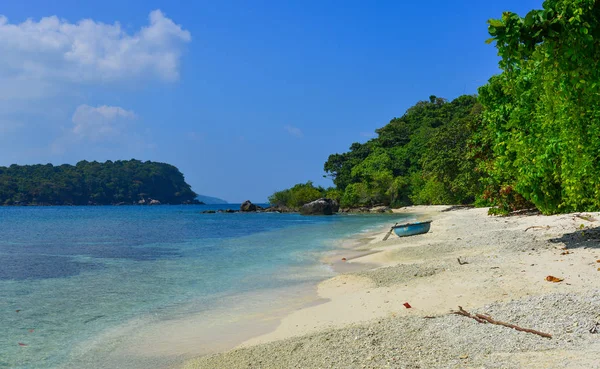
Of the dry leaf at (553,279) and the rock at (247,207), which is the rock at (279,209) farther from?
the dry leaf at (553,279)

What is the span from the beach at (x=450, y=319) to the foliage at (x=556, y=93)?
9.35 ft

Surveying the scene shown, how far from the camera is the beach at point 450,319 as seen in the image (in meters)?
5.58

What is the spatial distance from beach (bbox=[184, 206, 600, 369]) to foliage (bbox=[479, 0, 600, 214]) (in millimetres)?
2850

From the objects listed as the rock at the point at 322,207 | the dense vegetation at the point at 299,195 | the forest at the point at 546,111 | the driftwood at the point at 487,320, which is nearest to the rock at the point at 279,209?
the dense vegetation at the point at 299,195

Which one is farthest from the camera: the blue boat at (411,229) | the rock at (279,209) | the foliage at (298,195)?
the rock at (279,209)

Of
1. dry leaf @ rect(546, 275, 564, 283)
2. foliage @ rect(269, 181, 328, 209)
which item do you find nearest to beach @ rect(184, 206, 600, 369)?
dry leaf @ rect(546, 275, 564, 283)

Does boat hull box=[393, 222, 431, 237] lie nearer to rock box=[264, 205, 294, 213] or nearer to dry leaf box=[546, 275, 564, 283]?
dry leaf box=[546, 275, 564, 283]

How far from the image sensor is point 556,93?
12.6 m

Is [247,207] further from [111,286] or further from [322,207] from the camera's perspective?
[111,286]

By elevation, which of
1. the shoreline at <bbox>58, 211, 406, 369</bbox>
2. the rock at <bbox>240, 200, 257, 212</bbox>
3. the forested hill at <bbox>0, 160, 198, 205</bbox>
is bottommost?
the shoreline at <bbox>58, 211, 406, 369</bbox>

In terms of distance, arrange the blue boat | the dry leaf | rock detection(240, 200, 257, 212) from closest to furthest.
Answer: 1. the dry leaf
2. the blue boat
3. rock detection(240, 200, 257, 212)

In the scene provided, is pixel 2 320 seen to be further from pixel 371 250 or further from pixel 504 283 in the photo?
pixel 371 250

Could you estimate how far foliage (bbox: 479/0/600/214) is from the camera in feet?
33.3

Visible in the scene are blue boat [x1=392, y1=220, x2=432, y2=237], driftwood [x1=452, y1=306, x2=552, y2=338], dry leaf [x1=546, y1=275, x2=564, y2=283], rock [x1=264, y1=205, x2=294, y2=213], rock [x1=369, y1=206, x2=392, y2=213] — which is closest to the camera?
driftwood [x1=452, y1=306, x2=552, y2=338]
